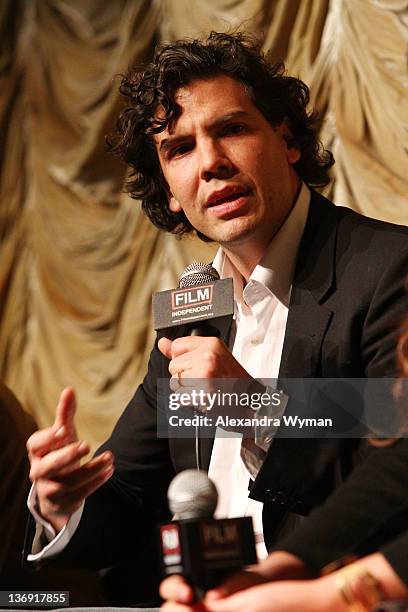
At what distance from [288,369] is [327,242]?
28cm

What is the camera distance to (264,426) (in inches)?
59.9

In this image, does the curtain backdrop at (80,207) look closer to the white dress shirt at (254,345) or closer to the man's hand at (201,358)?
the white dress shirt at (254,345)

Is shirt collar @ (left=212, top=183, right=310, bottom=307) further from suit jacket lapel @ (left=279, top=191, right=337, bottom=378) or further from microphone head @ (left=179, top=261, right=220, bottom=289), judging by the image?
microphone head @ (left=179, top=261, right=220, bottom=289)

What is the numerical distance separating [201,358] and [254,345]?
1.26 feet

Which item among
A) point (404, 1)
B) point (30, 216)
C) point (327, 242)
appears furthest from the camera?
point (30, 216)

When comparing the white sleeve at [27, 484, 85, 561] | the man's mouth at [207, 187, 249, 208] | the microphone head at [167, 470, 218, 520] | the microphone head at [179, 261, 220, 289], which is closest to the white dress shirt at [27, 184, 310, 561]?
the white sleeve at [27, 484, 85, 561]

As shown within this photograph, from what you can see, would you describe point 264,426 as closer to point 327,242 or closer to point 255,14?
point 327,242

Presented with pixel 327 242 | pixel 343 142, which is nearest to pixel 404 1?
pixel 343 142

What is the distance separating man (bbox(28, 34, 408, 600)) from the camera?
149 centimetres

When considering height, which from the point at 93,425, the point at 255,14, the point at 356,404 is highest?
the point at 255,14

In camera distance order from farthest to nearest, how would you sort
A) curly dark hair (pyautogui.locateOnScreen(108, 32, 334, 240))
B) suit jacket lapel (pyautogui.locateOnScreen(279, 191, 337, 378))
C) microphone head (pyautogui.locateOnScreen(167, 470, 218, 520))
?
curly dark hair (pyautogui.locateOnScreen(108, 32, 334, 240)), suit jacket lapel (pyautogui.locateOnScreen(279, 191, 337, 378)), microphone head (pyautogui.locateOnScreen(167, 470, 218, 520))

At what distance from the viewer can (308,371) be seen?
1.59 metres

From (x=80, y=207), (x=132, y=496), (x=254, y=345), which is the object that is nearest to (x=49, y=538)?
(x=132, y=496)

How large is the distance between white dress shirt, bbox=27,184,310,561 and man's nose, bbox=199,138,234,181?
0.16 metres
